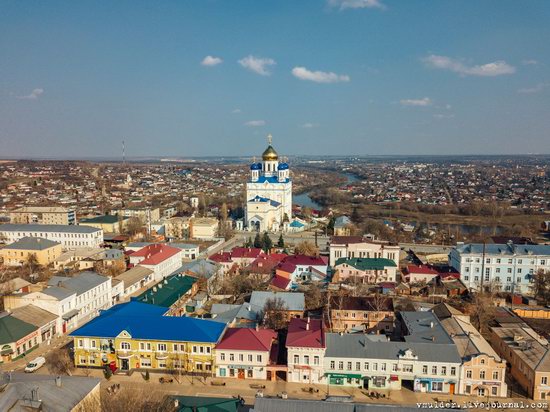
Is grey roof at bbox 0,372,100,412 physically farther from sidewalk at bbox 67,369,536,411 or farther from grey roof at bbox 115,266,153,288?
grey roof at bbox 115,266,153,288

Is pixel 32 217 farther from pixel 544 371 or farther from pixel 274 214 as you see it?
pixel 544 371

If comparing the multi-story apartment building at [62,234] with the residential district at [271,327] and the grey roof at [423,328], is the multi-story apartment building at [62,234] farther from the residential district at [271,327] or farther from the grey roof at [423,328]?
the grey roof at [423,328]

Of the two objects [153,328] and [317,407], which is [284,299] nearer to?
[153,328]

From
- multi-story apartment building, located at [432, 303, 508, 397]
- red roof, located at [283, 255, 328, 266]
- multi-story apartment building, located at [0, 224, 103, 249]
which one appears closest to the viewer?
multi-story apartment building, located at [432, 303, 508, 397]

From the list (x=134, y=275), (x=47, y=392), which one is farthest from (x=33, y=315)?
(x=47, y=392)

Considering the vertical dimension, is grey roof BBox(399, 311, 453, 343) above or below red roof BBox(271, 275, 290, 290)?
above

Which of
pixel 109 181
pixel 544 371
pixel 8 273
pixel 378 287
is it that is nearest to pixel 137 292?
pixel 8 273

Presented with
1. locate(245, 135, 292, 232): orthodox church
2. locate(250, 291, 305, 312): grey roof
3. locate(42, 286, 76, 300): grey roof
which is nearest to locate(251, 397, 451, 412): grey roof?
locate(250, 291, 305, 312): grey roof

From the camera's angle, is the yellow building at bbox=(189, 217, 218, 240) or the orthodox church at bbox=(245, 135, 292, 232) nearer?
the yellow building at bbox=(189, 217, 218, 240)
